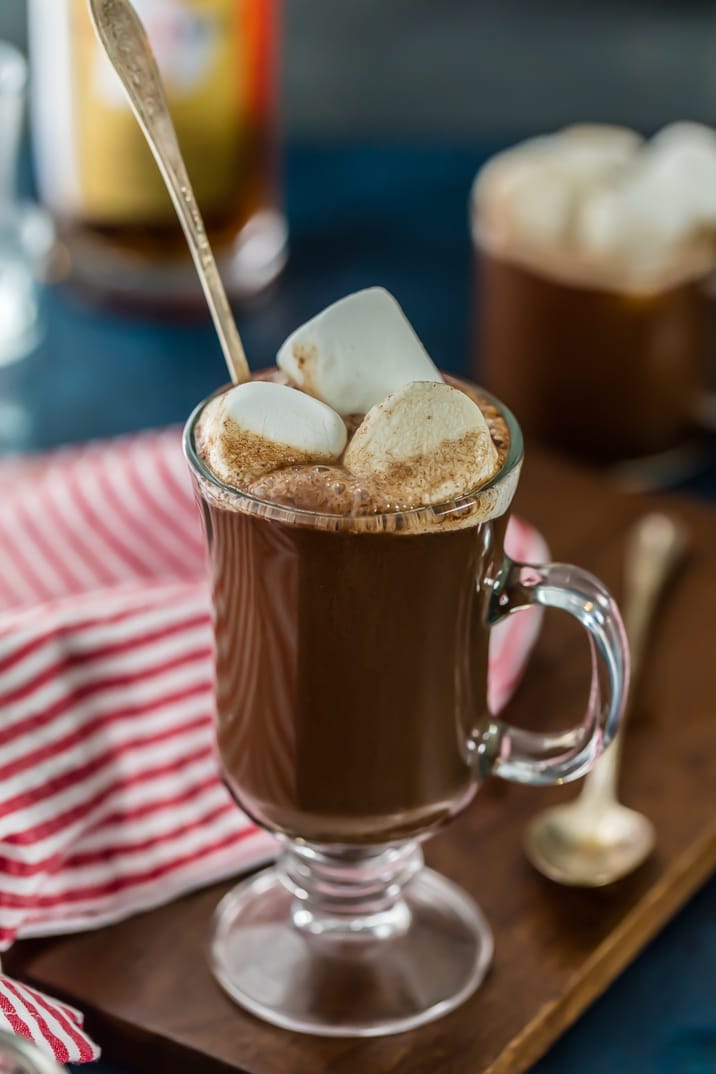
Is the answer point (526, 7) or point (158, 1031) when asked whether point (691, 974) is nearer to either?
point (158, 1031)

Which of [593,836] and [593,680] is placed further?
[593,836]

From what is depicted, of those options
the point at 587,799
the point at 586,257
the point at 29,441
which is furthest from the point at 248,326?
the point at 587,799

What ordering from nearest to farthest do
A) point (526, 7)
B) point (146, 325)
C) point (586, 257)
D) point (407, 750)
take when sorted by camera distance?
point (407, 750) → point (586, 257) → point (146, 325) → point (526, 7)

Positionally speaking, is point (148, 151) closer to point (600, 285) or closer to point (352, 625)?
point (600, 285)

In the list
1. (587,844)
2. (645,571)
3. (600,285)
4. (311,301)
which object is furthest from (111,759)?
(311,301)

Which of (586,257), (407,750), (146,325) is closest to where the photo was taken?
(407,750)

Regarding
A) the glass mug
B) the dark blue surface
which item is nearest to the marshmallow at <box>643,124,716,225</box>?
the dark blue surface

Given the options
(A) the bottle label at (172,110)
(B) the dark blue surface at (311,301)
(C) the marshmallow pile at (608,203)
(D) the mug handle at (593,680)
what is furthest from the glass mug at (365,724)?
(A) the bottle label at (172,110)

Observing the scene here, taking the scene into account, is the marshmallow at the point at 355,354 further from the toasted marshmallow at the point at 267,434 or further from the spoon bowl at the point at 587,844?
the spoon bowl at the point at 587,844
